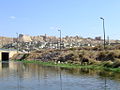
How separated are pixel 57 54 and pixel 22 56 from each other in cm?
3420

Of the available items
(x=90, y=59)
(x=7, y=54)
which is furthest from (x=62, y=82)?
(x=7, y=54)

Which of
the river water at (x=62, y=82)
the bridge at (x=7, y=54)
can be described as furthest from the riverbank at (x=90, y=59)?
the bridge at (x=7, y=54)

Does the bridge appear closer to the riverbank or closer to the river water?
the riverbank

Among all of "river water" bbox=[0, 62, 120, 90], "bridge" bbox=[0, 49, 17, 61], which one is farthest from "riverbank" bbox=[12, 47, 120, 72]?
"bridge" bbox=[0, 49, 17, 61]

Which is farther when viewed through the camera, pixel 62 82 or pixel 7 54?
pixel 7 54

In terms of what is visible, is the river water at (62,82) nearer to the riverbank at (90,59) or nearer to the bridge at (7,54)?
the riverbank at (90,59)

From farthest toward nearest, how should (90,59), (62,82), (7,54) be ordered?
(7,54)
(90,59)
(62,82)

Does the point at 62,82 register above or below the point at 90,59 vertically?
below

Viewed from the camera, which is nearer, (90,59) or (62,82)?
(62,82)

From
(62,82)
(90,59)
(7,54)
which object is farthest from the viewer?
(7,54)

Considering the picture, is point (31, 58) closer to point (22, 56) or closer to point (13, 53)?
point (22, 56)

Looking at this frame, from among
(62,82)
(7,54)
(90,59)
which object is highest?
(90,59)

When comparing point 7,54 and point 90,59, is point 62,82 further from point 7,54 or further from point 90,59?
point 7,54

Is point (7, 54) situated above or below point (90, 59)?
below
